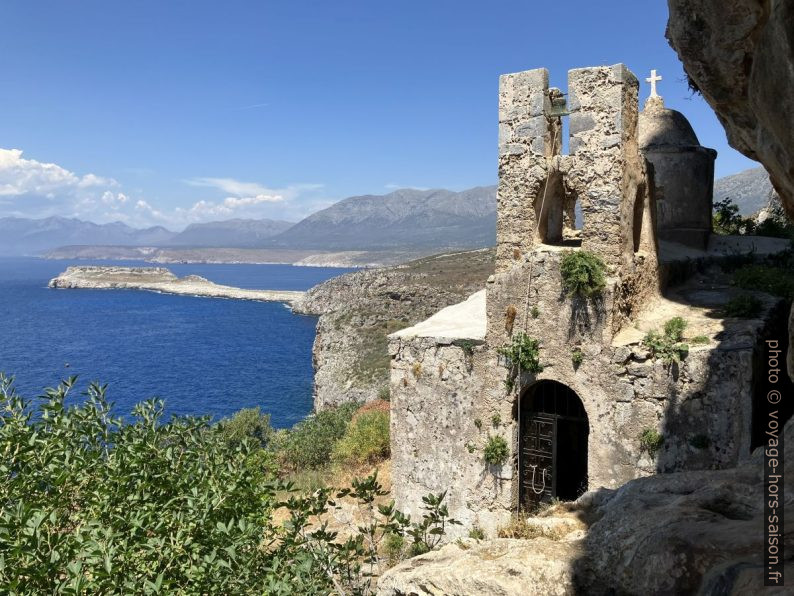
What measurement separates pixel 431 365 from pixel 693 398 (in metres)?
5.00

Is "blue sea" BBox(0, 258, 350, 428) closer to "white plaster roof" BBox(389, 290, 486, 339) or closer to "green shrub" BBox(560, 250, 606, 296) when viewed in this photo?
"white plaster roof" BBox(389, 290, 486, 339)

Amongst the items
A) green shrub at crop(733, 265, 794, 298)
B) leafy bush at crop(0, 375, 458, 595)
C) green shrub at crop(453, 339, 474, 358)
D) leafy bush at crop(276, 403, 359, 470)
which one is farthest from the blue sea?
green shrub at crop(733, 265, 794, 298)

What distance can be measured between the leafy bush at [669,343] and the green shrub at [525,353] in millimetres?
1917

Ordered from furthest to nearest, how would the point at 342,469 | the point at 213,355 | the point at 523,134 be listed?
1. the point at 213,355
2. the point at 342,469
3. the point at 523,134

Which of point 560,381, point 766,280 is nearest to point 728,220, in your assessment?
point 766,280

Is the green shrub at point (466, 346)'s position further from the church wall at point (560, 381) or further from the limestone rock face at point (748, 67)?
the limestone rock face at point (748, 67)

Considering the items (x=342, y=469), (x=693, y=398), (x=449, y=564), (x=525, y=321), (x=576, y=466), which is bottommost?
(x=342, y=469)

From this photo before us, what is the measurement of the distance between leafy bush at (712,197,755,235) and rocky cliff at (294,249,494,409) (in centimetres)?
2563

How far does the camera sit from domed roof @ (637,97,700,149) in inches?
719

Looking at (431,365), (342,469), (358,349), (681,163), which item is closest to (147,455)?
(431,365)

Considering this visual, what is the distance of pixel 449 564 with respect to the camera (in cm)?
676

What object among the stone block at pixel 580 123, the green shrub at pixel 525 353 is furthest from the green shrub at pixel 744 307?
the stone block at pixel 580 123

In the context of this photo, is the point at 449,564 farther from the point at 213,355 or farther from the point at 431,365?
the point at 213,355

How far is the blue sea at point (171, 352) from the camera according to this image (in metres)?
55.0
